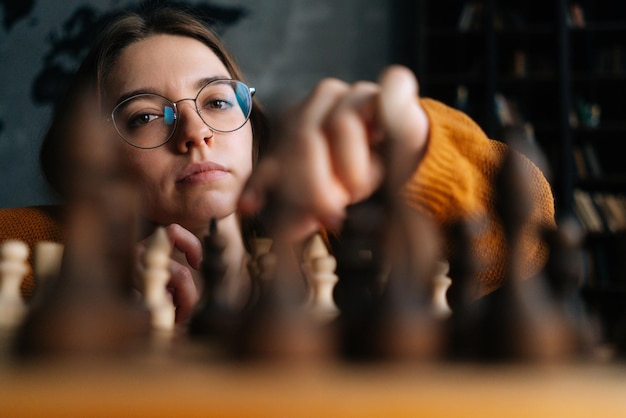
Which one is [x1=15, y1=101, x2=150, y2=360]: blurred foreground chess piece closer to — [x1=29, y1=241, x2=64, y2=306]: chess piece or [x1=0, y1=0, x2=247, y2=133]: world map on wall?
[x1=29, y1=241, x2=64, y2=306]: chess piece

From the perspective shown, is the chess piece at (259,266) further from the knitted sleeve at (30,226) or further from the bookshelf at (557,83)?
the bookshelf at (557,83)

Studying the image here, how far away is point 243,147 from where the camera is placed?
127cm

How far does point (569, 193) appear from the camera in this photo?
144 inches

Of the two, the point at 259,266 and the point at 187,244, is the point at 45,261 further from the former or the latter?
the point at 187,244

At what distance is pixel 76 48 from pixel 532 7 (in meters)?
3.04

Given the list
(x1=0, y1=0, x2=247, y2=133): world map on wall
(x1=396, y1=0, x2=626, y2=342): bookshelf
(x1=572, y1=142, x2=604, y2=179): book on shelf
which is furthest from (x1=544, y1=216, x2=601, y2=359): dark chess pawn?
(x1=0, y1=0, x2=247, y2=133): world map on wall

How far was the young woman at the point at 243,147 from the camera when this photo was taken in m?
0.54

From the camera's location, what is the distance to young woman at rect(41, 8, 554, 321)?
54 cm

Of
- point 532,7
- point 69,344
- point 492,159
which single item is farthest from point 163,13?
point 532,7

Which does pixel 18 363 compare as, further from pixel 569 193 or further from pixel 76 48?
pixel 76 48

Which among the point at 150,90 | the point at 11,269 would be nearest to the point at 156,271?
the point at 11,269

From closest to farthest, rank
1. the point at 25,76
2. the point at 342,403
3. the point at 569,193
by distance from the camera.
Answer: the point at 342,403 < the point at 569,193 < the point at 25,76

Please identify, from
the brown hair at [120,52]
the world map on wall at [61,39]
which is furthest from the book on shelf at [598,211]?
the brown hair at [120,52]

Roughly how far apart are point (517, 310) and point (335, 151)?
0.23 metres
